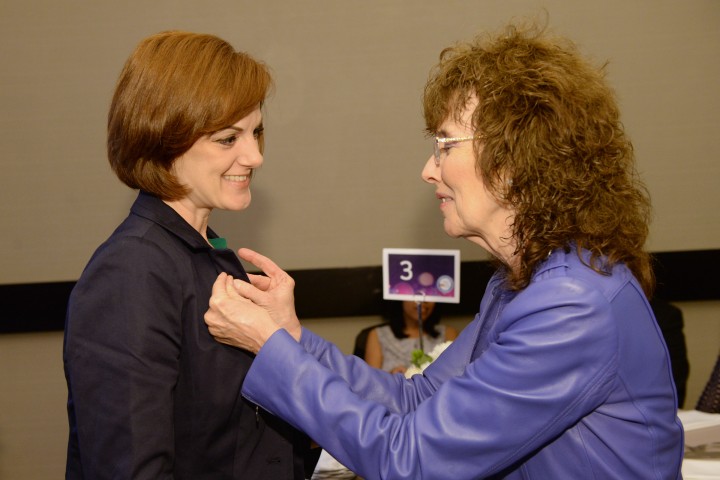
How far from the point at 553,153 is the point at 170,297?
0.81m

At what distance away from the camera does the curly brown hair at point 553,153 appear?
4.53ft

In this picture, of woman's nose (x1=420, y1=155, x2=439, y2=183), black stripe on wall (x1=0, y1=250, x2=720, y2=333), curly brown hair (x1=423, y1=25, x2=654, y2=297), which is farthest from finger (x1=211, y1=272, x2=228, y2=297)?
black stripe on wall (x1=0, y1=250, x2=720, y2=333)

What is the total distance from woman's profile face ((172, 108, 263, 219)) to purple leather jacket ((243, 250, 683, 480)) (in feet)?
1.39

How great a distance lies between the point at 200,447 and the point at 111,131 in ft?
2.32

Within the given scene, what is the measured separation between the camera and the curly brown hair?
1381 mm

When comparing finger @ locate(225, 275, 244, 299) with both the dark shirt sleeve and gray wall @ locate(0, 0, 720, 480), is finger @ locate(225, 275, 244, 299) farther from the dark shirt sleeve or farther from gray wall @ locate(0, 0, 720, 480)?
gray wall @ locate(0, 0, 720, 480)

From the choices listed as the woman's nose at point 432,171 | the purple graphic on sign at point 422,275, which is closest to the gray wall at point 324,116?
the purple graphic on sign at point 422,275

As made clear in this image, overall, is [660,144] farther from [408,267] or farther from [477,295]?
[408,267]

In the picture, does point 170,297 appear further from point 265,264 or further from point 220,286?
point 265,264

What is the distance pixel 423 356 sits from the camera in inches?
98.0

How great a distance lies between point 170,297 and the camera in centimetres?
143

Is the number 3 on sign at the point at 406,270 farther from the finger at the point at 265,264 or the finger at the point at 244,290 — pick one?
the finger at the point at 244,290

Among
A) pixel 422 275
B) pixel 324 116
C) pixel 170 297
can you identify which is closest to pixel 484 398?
pixel 170 297

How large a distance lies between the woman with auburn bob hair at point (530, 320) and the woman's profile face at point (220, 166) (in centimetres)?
22
